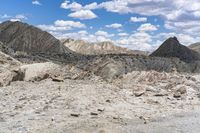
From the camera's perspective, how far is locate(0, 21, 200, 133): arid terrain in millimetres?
13141

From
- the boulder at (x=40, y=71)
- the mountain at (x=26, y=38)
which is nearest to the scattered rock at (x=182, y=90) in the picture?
the boulder at (x=40, y=71)

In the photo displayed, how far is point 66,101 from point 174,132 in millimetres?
4210

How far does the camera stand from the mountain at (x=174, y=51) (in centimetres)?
4872

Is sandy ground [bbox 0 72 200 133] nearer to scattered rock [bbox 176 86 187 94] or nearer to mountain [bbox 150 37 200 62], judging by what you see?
scattered rock [bbox 176 86 187 94]

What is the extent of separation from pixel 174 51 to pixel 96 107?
35.7m

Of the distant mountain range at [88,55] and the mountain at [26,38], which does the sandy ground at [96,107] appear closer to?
the distant mountain range at [88,55]

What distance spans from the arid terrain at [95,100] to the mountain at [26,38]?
43657 millimetres

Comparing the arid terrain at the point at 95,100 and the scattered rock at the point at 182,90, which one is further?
the scattered rock at the point at 182,90

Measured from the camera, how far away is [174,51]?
49.4 metres

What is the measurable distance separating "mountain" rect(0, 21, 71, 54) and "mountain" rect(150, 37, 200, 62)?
1899cm

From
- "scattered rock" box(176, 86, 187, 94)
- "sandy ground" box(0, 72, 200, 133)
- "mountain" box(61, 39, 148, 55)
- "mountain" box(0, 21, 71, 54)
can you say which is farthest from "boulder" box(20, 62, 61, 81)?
"mountain" box(61, 39, 148, 55)

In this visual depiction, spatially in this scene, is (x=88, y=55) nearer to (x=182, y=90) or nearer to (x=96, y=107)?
(x=182, y=90)

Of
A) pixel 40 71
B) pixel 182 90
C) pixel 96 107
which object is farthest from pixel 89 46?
pixel 96 107

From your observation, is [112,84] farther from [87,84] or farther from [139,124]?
[139,124]
